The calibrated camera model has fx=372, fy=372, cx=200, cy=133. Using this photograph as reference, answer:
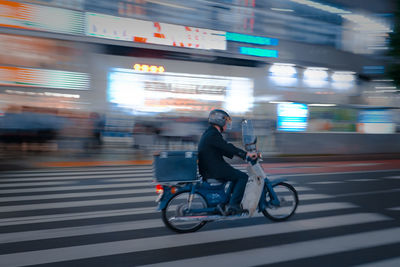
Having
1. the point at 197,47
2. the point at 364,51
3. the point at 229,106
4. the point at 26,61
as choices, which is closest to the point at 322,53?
the point at 364,51

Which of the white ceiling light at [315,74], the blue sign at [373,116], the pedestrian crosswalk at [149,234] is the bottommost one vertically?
the pedestrian crosswalk at [149,234]

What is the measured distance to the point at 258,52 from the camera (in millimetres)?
24172

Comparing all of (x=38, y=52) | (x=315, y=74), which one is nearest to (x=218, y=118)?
(x=38, y=52)

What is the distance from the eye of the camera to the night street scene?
4.65m

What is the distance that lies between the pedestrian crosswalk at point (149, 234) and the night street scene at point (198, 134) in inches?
1.2

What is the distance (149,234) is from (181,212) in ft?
1.64

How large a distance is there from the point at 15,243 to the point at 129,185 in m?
4.41

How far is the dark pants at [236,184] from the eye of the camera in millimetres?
4988

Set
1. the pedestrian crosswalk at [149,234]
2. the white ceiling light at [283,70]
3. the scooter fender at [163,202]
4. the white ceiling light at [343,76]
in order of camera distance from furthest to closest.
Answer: the white ceiling light at [343,76] < the white ceiling light at [283,70] < the scooter fender at [163,202] < the pedestrian crosswalk at [149,234]

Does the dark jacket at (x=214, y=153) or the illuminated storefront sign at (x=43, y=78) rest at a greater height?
the illuminated storefront sign at (x=43, y=78)

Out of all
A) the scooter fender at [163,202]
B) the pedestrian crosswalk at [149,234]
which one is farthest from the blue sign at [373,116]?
the scooter fender at [163,202]

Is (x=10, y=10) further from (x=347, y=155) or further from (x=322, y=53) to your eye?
(x=322, y=53)

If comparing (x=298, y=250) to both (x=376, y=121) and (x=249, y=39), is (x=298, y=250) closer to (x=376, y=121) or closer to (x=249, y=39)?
(x=376, y=121)

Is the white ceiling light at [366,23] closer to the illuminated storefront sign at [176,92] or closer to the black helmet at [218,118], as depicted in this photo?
the illuminated storefront sign at [176,92]
